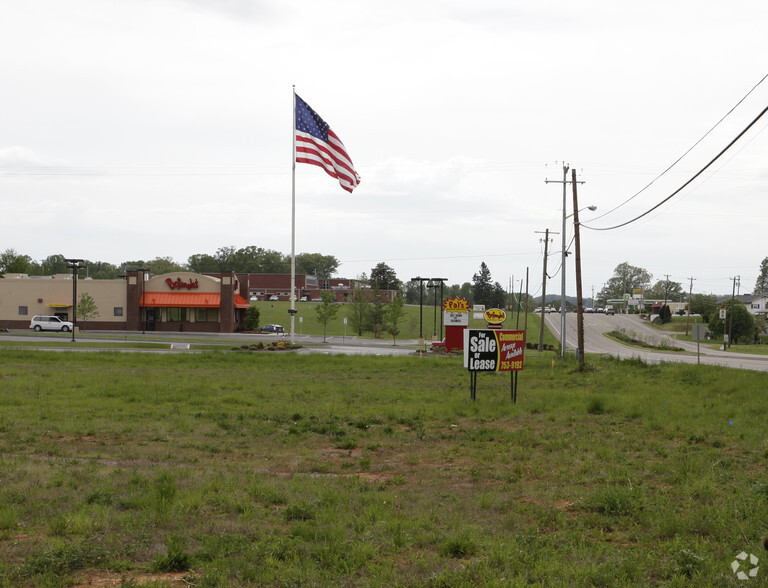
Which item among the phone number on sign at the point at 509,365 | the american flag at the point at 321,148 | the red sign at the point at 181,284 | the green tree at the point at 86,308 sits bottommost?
the phone number on sign at the point at 509,365

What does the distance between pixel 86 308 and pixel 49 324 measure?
4.08m

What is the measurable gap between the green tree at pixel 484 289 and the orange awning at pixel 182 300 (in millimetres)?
95668

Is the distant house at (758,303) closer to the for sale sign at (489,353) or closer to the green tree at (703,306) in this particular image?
the green tree at (703,306)

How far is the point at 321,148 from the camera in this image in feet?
124

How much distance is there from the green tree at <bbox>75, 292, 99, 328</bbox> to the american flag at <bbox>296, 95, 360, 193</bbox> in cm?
4024

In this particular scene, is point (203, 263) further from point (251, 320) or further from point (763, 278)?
point (763, 278)

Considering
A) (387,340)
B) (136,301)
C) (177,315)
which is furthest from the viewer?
(177,315)

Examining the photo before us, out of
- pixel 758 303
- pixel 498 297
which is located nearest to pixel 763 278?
pixel 758 303

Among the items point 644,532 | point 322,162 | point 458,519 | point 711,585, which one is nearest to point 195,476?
point 458,519

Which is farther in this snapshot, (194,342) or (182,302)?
(182,302)

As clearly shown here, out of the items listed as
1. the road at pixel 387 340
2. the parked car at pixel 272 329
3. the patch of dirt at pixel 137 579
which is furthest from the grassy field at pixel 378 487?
the parked car at pixel 272 329

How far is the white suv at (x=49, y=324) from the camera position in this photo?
217 ft

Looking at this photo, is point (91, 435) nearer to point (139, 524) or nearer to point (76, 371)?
point (139, 524)

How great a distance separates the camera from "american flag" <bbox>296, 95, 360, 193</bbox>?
122 ft
